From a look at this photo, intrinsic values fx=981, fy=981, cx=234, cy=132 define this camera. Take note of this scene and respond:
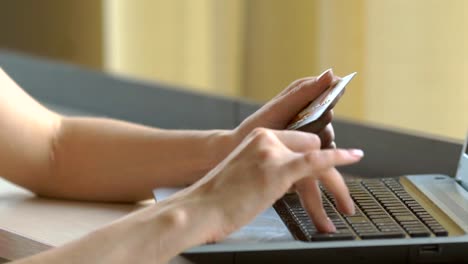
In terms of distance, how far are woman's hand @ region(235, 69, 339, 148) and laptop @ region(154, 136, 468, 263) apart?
Answer: 3.5 inches

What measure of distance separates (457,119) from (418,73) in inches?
3.4

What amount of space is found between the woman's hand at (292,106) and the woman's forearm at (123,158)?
0.04m

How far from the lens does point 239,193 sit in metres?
0.84

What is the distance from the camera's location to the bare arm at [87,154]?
114 centimetres

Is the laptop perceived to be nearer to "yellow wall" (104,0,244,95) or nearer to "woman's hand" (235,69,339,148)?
"woman's hand" (235,69,339,148)

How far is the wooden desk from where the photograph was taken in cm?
105

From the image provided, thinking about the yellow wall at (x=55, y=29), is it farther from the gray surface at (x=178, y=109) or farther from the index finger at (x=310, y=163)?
the index finger at (x=310, y=163)

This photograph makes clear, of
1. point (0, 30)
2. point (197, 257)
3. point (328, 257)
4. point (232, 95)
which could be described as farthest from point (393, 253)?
point (0, 30)

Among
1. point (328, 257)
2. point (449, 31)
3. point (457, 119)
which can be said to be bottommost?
point (328, 257)

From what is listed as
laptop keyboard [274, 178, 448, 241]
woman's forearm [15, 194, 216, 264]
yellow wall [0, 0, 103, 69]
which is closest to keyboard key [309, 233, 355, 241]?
laptop keyboard [274, 178, 448, 241]

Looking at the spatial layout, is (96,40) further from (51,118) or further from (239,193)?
(239,193)

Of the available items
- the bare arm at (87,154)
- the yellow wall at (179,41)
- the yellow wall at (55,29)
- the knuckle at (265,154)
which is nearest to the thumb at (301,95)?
the bare arm at (87,154)

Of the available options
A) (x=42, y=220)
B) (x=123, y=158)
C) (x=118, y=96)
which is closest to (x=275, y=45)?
(x=118, y=96)

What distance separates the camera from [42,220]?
1.11 m
